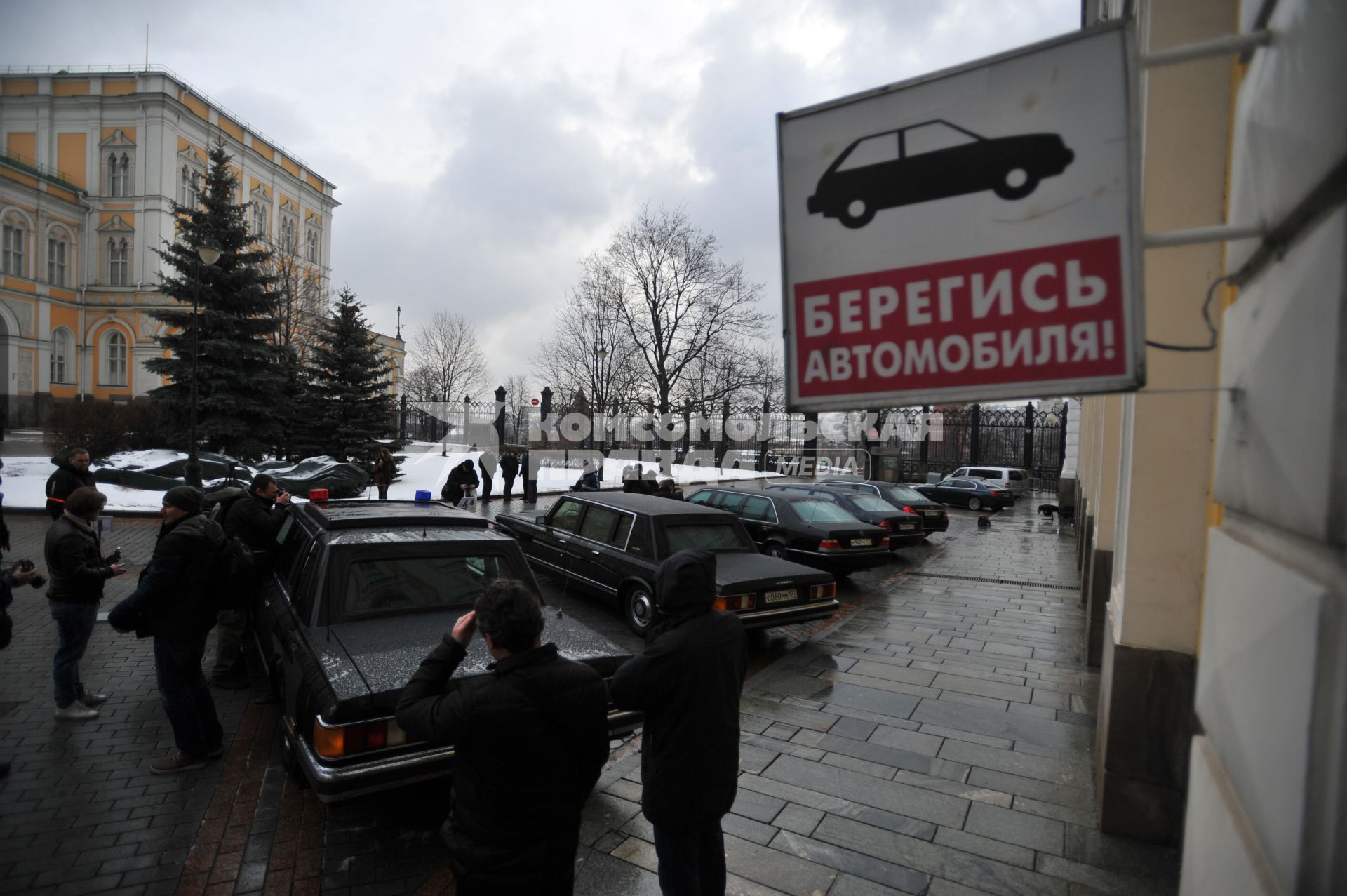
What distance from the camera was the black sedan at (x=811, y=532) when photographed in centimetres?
1151

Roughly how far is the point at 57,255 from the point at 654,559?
5306 cm

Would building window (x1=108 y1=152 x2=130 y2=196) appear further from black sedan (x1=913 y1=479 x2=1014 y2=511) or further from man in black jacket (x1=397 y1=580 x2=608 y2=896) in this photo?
man in black jacket (x1=397 y1=580 x2=608 y2=896)

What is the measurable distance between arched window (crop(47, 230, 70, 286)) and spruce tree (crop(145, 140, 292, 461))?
95.4 feet

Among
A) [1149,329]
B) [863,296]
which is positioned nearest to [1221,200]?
[1149,329]

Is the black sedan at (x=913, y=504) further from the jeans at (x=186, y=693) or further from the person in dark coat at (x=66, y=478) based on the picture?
the jeans at (x=186, y=693)

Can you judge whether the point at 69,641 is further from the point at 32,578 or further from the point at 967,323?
the point at 967,323

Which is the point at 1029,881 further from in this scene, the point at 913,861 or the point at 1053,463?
the point at 1053,463

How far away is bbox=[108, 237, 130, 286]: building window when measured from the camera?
4494cm

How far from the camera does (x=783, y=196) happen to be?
229 centimetres

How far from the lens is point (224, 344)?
69.9ft

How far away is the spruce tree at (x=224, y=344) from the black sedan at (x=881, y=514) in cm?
1691

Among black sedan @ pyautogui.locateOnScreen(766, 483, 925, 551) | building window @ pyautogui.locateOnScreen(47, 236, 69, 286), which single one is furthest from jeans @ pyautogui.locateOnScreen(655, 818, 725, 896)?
building window @ pyautogui.locateOnScreen(47, 236, 69, 286)

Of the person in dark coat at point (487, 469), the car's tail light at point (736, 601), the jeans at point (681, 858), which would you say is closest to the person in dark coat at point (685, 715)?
the jeans at point (681, 858)

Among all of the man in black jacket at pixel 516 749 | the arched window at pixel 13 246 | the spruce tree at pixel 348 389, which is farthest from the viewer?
the arched window at pixel 13 246
